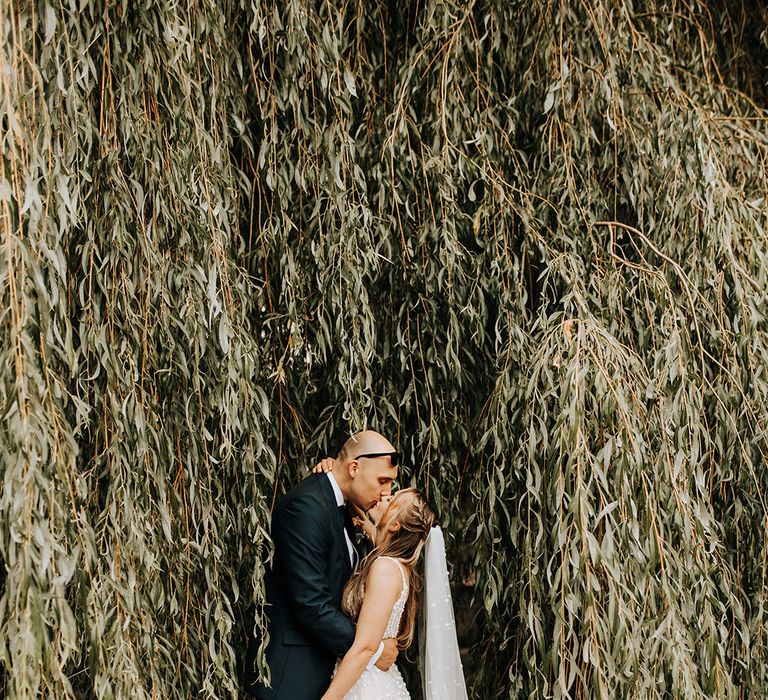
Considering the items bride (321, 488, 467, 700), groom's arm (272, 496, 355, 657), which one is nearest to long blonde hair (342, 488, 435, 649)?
bride (321, 488, 467, 700)

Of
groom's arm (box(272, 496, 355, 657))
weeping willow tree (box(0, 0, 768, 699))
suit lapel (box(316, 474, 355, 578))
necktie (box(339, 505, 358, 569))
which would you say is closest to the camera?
weeping willow tree (box(0, 0, 768, 699))

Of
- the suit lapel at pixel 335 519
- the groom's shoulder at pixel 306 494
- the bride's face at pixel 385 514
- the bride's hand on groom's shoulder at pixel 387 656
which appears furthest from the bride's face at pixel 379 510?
the bride's hand on groom's shoulder at pixel 387 656

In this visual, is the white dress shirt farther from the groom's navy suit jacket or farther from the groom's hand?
the groom's hand

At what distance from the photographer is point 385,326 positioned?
3.08 metres

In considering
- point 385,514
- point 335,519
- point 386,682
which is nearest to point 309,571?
point 335,519

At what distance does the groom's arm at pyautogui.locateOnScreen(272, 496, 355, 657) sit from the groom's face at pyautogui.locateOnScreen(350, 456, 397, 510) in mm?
128

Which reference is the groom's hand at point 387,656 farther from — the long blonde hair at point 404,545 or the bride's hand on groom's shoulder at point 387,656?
the long blonde hair at point 404,545

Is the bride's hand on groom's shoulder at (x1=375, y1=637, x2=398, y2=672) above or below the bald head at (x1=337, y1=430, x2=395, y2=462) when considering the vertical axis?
below

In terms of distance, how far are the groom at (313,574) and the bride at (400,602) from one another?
5cm

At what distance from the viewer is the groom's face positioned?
2.80 m

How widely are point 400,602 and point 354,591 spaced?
0.46ft

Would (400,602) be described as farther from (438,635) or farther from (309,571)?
(309,571)

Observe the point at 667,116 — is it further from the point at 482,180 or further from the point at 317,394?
the point at 317,394

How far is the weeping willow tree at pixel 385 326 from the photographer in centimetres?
233
